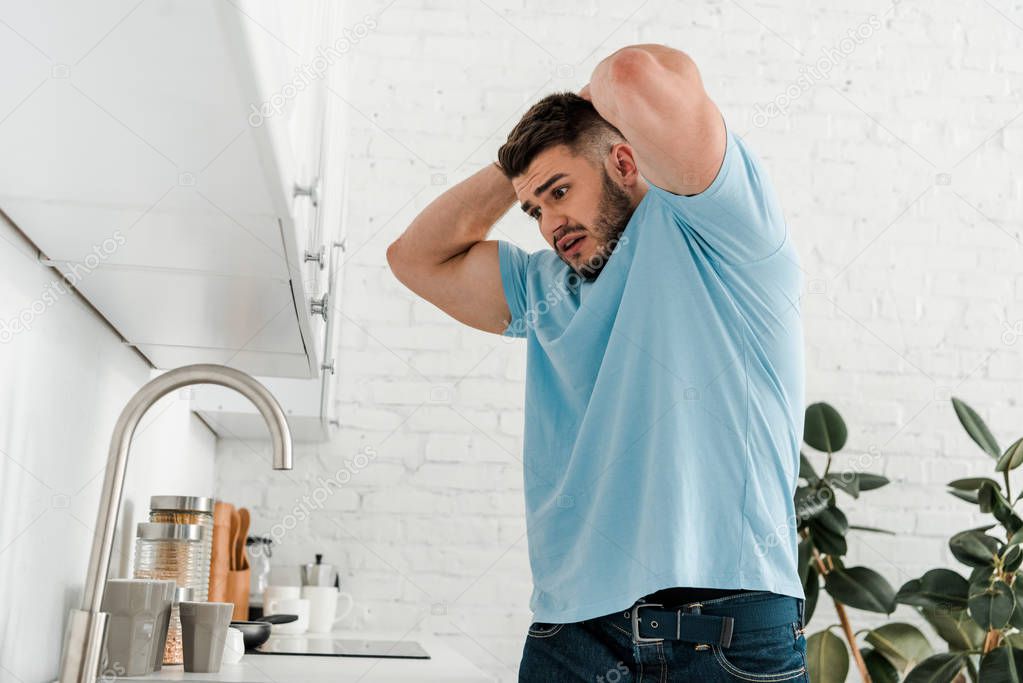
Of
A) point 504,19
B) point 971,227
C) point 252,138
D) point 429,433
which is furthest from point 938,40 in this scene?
point 252,138

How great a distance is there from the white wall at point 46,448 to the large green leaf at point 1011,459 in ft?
5.77

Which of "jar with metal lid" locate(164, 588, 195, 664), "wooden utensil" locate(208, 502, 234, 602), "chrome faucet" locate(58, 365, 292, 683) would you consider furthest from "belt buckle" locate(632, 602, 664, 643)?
"wooden utensil" locate(208, 502, 234, 602)

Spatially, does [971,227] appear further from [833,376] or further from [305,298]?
[305,298]

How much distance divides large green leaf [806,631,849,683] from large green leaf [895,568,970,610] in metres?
0.19

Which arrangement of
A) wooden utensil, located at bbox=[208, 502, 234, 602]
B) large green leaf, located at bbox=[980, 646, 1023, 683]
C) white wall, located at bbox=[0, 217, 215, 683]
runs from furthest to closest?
large green leaf, located at bbox=[980, 646, 1023, 683], wooden utensil, located at bbox=[208, 502, 234, 602], white wall, located at bbox=[0, 217, 215, 683]

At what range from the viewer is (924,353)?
9.10ft

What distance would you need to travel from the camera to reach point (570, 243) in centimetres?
140

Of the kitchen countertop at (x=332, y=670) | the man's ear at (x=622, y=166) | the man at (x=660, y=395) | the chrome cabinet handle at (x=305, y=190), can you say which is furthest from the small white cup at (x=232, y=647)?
the man's ear at (x=622, y=166)

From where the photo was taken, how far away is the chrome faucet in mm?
844

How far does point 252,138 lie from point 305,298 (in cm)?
47

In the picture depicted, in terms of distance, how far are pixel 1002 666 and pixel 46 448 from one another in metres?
1.96

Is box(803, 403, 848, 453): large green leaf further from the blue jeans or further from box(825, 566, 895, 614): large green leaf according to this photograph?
the blue jeans

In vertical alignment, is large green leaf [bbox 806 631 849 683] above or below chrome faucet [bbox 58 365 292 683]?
below

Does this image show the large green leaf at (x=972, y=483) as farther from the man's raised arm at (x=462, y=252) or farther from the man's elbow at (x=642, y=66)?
the man's elbow at (x=642, y=66)
